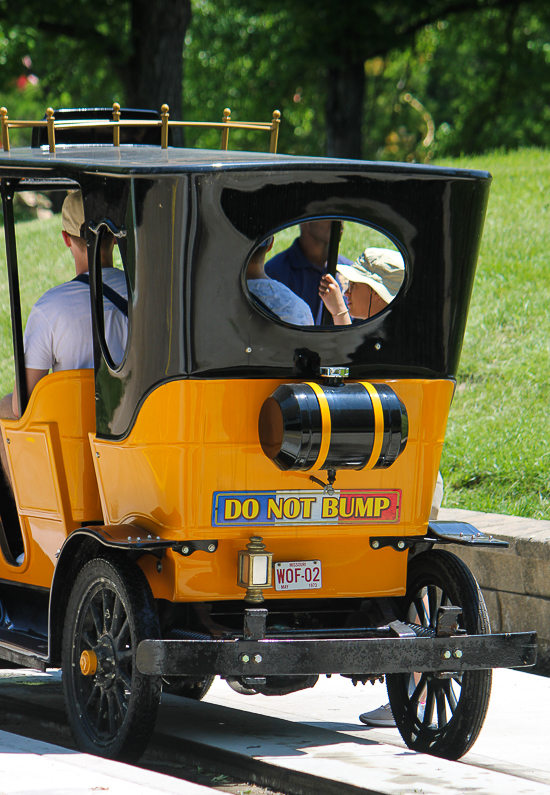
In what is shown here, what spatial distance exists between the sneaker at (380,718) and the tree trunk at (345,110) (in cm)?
1565

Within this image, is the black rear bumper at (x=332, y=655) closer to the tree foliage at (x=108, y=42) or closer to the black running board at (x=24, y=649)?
the black running board at (x=24, y=649)

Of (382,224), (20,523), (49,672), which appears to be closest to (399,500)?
(382,224)

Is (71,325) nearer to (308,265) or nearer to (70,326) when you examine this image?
(70,326)

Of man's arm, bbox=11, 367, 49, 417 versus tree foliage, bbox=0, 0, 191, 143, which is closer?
man's arm, bbox=11, 367, 49, 417

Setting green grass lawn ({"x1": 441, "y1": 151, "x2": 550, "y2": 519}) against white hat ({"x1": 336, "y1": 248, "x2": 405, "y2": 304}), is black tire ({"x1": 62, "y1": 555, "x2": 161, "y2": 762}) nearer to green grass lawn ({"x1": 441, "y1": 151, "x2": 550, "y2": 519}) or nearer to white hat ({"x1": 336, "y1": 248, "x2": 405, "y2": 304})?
white hat ({"x1": 336, "y1": 248, "x2": 405, "y2": 304})

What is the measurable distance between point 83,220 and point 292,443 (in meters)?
1.58

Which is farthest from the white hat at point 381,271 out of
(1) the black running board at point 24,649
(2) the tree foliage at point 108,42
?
(2) the tree foliage at point 108,42

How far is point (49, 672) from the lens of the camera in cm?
629

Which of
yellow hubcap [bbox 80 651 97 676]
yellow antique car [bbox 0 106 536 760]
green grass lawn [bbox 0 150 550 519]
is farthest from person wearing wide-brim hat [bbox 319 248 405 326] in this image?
green grass lawn [bbox 0 150 550 519]

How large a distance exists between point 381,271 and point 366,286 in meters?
0.10

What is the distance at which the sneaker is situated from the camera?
203 inches

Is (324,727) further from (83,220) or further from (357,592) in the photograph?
(83,220)

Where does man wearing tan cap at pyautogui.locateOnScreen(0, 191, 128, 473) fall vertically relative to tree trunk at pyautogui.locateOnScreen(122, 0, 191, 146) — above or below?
below

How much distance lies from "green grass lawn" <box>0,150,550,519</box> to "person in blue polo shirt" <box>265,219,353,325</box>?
2454mm
